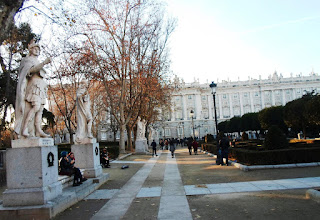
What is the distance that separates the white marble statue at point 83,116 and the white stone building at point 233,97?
8351 cm

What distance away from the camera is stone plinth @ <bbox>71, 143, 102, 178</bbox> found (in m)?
9.80

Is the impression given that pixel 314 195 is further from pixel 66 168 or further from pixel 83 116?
pixel 83 116

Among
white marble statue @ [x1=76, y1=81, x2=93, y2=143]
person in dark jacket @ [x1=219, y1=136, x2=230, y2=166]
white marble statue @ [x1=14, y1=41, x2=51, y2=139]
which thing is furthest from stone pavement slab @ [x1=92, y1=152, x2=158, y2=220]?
person in dark jacket @ [x1=219, y1=136, x2=230, y2=166]

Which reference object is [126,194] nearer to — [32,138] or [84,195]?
[84,195]

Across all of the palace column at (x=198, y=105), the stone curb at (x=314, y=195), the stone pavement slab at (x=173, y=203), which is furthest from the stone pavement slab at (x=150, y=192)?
the palace column at (x=198, y=105)

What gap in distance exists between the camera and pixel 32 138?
19.4ft

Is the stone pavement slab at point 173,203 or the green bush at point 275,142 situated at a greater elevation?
the green bush at point 275,142

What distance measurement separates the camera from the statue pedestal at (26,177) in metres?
5.66

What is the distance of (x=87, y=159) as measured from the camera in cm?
993

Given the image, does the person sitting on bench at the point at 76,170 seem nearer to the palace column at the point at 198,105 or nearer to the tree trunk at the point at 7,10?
the tree trunk at the point at 7,10

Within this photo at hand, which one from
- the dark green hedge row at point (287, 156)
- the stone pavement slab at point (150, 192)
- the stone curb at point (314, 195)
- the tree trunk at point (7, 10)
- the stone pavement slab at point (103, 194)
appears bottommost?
the stone pavement slab at point (150, 192)

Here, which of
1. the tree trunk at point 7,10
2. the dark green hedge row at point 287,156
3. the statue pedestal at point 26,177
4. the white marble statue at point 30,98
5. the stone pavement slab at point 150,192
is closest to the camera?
the statue pedestal at point 26,177

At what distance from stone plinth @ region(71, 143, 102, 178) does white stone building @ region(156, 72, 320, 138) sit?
83778 millimetres

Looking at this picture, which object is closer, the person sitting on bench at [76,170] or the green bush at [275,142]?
the person sitting on bench at [76,170]
